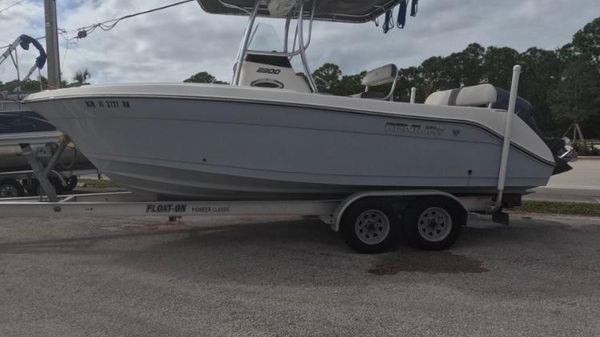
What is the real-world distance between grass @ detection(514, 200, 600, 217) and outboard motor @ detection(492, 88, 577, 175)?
84.7 inches

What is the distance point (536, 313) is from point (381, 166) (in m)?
2.28

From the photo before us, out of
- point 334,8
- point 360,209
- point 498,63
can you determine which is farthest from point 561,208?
point 498,63

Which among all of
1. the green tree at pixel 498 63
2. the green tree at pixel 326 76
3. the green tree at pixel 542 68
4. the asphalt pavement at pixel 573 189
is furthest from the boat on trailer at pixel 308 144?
the green tree at pixel 542 68

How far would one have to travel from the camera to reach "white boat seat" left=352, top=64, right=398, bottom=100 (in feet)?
21.7

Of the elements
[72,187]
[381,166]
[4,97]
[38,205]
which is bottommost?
[72,187]

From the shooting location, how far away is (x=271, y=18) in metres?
6.97

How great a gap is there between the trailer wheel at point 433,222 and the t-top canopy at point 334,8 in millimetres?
2655

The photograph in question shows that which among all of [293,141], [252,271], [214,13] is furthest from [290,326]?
[214,13]

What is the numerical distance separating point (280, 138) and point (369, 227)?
4.74ft

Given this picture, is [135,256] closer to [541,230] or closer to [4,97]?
A: [4,97]

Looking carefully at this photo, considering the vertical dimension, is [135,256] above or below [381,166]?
below

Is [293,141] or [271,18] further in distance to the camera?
[271,18]

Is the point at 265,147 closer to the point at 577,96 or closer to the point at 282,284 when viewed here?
the point at 282,284

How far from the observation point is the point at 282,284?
4.89 m
